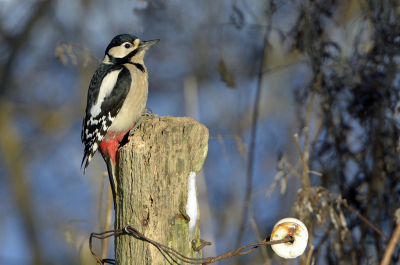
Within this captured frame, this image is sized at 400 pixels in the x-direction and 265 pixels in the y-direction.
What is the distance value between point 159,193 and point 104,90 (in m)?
1.47

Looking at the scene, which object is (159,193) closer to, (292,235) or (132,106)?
(292,235)

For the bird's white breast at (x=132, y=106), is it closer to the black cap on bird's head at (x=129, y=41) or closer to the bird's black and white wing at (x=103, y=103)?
the bird's black and white wing at (x=103, y=103)

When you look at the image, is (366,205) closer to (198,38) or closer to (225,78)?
(225,78)

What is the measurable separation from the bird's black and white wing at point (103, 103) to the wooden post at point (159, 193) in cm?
106

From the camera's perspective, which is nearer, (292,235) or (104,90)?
(292,235)

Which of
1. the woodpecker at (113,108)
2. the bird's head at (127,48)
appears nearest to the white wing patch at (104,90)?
the woodpecker at (113,108)

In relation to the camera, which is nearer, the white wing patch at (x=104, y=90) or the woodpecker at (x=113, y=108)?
the woodpecker at (x=113, y=108)

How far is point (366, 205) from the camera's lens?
126 inches

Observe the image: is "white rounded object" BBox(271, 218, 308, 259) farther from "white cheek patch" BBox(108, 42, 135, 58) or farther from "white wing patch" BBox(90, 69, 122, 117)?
"white cheek patch" BBox(108, 42, 135, 58)

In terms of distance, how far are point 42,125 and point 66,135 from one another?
0.48m

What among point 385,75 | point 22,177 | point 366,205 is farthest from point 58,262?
point 385,75

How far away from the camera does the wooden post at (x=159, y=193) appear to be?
5.06ft

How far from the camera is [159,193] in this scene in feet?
5.08

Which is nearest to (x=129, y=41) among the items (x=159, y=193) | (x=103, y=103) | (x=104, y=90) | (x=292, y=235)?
(x=104, y=90)
